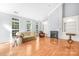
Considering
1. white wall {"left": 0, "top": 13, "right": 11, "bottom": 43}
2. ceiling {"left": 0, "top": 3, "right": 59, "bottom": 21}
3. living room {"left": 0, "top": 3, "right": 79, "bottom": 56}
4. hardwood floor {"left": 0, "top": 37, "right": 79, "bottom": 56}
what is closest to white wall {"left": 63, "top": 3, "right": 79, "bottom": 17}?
living room {"left": 0, "top": 3, "right": 79, "bottom": 56}

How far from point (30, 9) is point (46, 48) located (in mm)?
1218

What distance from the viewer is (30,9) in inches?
114

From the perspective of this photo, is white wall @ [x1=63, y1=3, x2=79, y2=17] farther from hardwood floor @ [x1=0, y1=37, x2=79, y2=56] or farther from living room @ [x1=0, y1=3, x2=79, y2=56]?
hardwood floor @ [x1=0, y1=37, x2=79, y2=56]

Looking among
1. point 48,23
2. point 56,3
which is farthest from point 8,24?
point 56,3

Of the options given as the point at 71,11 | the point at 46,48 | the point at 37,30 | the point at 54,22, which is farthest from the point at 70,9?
the point at 46,48

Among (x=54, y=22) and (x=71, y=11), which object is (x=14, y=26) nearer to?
(x=54, y=22)

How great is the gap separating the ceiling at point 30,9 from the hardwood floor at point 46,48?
2.42ft

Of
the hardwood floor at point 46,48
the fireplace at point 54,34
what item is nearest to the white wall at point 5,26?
the hardwood floor at point 46,48

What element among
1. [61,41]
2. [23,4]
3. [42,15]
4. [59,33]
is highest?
[23,4]

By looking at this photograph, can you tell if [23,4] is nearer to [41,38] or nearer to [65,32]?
[41,38]

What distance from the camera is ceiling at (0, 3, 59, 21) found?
108 inches

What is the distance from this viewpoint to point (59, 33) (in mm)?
3230

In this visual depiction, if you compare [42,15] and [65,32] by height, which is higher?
[42,15]

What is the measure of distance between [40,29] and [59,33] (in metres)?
0.66
